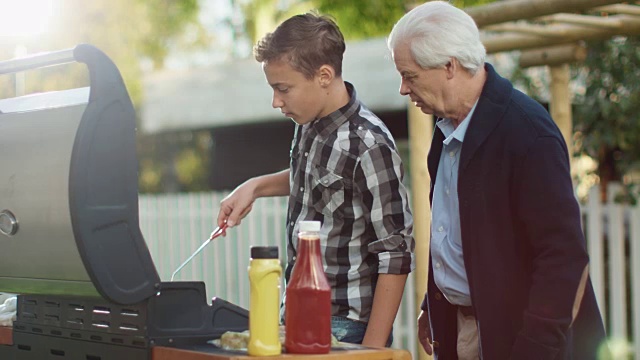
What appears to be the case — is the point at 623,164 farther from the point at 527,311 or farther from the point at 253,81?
the point at 527,311

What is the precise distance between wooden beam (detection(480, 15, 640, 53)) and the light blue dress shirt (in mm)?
3229

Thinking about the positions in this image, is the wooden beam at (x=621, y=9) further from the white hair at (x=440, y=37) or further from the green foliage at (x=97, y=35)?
the green foliage at (x=97, y=35)

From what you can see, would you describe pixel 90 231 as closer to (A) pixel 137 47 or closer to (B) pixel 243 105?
(B) pixel 243 105

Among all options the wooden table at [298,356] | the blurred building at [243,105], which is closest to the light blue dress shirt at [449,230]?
the wooden table at [298,356]

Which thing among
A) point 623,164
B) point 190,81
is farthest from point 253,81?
point 623,164

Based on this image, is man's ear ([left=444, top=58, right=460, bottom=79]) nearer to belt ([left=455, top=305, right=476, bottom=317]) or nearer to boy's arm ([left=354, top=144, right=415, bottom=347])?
boy's arm ([left=354, top=144, right=415, bottom=347])

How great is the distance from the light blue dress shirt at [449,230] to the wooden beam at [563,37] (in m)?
3.23

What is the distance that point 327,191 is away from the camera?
8.20 feet

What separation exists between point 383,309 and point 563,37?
356cm

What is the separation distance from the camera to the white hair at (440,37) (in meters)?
2.27

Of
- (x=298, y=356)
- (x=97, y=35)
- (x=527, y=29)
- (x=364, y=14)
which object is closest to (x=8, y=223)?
(x=298, y=356)

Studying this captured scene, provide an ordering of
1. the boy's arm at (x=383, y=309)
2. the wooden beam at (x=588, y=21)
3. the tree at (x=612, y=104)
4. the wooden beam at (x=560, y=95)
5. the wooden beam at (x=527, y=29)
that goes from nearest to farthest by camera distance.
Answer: the boy's arm at (x=383, y=309) → the wooden beam at (x=588, y=21) → the wooden beam at (x=527, y=29) → the wooden beam at (x=560, y=95) → the tree at (x=612, y=104)

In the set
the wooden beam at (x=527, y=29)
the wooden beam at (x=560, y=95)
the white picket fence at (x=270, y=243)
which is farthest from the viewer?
the white picket fence at (x=270, y=243)

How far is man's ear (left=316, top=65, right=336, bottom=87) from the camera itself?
97.5 inches
